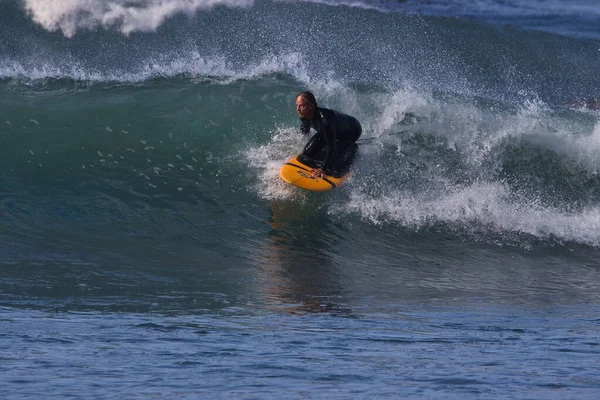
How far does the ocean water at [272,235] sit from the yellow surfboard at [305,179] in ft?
1.37

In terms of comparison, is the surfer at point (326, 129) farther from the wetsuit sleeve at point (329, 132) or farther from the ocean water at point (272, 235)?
the ocean water at point (272, 235)

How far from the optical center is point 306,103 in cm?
932

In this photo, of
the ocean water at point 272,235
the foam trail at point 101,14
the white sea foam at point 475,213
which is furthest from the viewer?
the foam trail at point 101,14

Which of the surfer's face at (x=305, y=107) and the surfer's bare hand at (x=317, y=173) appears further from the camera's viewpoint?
the surfer's bare hand at (x=317, y=173)

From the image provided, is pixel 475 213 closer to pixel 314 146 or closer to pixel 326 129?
pixel 314 146

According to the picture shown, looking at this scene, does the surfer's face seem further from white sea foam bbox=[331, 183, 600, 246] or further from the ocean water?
white sea foam bbox=[331, 183, 600, 246]

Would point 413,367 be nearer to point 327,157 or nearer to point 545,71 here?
point 327,157

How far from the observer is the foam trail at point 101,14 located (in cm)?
1944

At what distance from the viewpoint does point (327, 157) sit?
9.77m

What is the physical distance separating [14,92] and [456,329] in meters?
8.85

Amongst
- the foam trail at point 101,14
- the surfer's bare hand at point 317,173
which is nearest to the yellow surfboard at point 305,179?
the surfer's bare hand at point 317,173

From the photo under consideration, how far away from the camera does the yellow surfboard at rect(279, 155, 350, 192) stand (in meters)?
9.98

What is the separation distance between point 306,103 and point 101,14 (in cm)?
1206

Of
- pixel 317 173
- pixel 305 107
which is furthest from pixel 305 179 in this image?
pixel 305 107
